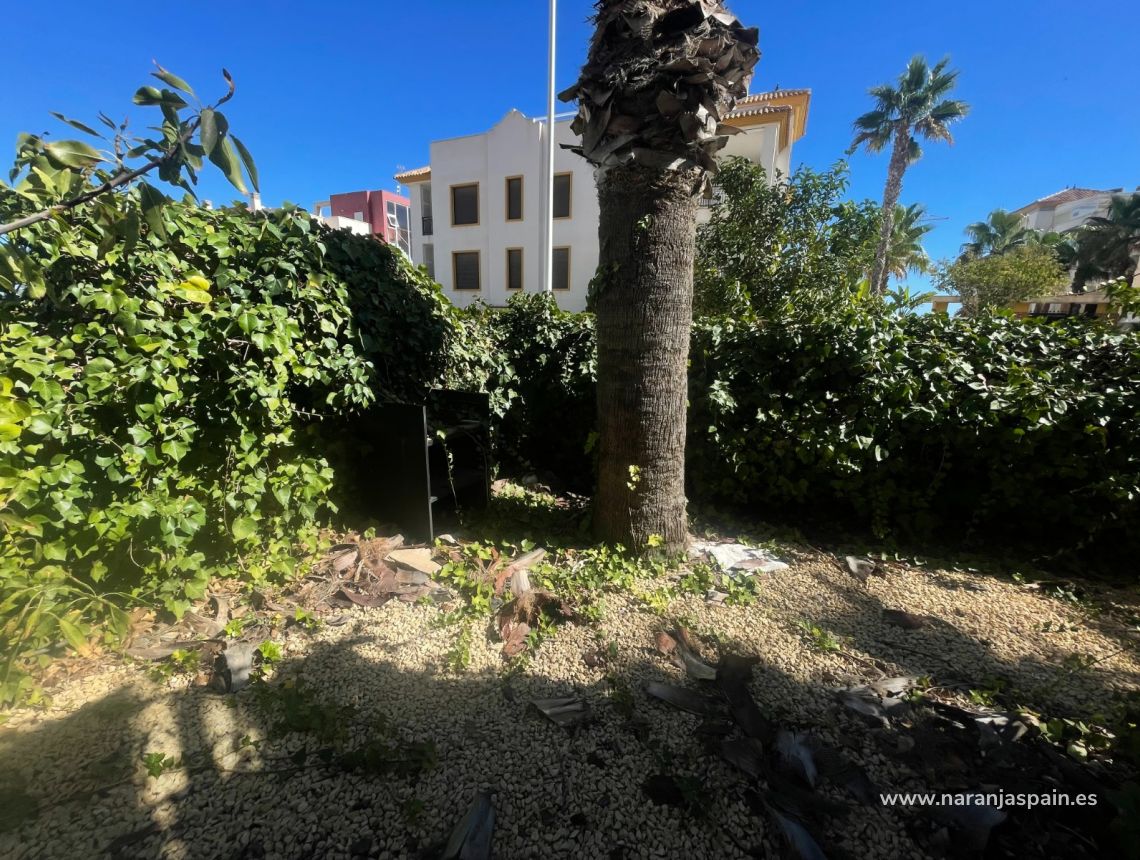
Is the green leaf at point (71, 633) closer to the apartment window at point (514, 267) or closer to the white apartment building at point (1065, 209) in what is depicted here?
the apartment window at point (514, 267)

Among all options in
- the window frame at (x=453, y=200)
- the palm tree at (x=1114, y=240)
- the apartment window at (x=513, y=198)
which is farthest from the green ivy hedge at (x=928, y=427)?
the palm tree at (x=1114, y=240)

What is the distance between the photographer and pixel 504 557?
320 cm

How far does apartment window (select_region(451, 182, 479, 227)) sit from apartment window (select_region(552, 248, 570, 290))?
3972mm

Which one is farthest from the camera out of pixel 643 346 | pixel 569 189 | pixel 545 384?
pixel 569 189

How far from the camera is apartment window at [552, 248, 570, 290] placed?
17609mm

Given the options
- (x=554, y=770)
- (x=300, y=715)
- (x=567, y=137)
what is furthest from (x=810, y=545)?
(x=567, y=137)

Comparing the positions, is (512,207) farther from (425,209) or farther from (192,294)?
(192,294)

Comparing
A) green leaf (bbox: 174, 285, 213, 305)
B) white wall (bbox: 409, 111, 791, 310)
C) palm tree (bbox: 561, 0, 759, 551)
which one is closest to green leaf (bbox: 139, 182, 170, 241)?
green leaf (bbox: 174, 285, 213, 305)

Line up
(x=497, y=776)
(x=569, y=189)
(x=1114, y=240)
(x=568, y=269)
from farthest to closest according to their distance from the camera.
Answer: (x=1114, y=240), (x=568, y=269), (x=569, y=189), (x=497, y=776)

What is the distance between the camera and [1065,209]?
45969 mm

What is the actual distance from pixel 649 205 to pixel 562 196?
53.1 ft

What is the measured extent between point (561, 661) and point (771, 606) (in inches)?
52.1

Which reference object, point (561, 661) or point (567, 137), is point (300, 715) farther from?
point (567, 137)

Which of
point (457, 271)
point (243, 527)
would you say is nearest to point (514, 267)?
point (457, 271)
